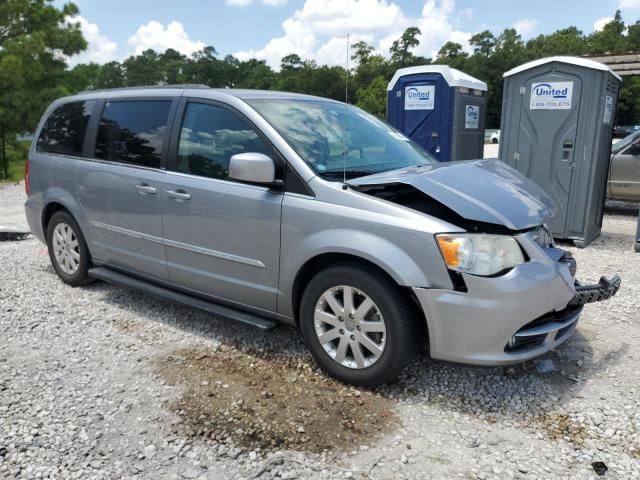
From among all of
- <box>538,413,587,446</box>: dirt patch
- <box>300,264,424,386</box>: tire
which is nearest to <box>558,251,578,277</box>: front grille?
<box>538,413,587,446</box>: dirt patch

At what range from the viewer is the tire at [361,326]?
3.02m

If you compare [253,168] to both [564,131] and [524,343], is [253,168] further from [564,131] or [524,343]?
[564,131]

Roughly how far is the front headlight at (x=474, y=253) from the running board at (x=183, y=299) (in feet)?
4.29

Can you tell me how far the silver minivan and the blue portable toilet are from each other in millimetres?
4081

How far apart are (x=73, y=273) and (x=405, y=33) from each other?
82041 millimetres

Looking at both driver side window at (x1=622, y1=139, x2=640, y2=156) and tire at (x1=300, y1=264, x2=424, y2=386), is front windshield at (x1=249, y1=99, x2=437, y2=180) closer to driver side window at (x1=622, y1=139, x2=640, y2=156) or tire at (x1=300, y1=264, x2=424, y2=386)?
tire at (x1=300, y1=264, x2=424, y2=386)

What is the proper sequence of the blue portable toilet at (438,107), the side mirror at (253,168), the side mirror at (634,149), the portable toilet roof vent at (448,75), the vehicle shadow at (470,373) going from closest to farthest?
the vehicle shadow at (470,373) → the side mirror at (253,168) → the portable toilet roof vent at (448,75) → the blue portable toilet at (438,107) → the side mirror at (634,149)

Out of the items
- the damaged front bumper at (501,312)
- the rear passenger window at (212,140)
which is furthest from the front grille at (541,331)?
the rear passenger window at (212,140)

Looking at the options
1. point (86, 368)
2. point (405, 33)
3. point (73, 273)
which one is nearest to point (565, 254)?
point (86, 368)

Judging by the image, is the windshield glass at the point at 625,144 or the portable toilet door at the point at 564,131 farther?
the windshield glass at the point at 625,144

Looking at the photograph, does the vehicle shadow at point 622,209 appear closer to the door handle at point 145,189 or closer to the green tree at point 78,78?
the door handle at point 145,189

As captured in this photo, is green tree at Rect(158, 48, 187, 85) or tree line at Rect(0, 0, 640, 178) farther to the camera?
green tree at Rect(158, 48, 187, 85)

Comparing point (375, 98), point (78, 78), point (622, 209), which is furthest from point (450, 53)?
point (622, 209)

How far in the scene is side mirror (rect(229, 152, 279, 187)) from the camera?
3.28 meters
